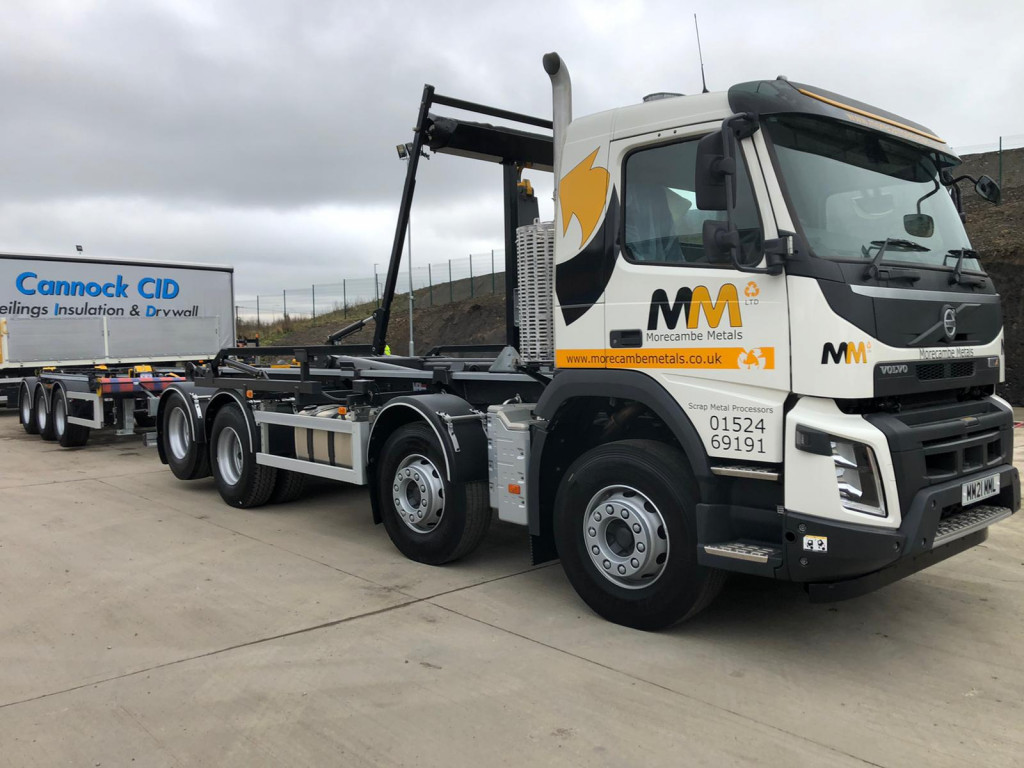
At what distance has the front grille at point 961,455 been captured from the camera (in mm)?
4066

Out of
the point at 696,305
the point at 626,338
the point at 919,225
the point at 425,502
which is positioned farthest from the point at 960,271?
the point at 425,502

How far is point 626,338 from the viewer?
4.71 meters

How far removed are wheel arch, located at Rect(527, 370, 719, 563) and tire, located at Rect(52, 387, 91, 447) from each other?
10449 mm

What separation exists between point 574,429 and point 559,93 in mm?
2198

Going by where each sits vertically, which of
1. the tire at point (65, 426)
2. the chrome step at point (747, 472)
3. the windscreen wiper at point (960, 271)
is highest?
the windscreen wiper at point (960, 271)

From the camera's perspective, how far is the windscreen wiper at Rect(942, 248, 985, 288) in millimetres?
4445

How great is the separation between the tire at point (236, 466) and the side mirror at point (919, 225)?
6.14 meters

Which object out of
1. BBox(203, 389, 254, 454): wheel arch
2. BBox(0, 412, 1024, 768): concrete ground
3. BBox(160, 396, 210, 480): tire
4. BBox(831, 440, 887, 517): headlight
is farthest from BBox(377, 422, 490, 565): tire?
BBox(160, 396, 210, 480): tire

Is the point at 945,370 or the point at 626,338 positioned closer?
the point at 945,370

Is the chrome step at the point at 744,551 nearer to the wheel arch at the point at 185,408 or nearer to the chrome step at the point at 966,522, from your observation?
the chrome step at the point at 966,522

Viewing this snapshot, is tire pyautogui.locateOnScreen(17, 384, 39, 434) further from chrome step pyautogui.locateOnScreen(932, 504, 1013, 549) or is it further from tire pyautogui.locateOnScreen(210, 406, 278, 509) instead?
chrome step pyautogui.locateOnScreen(932, 504, 1013, 549)

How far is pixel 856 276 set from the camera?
156 inches

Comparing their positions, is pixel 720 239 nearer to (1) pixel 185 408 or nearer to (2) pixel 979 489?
(2) pixel 979 489

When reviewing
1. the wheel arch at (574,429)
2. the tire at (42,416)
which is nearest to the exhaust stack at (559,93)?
the wheel arch at (574,429)
